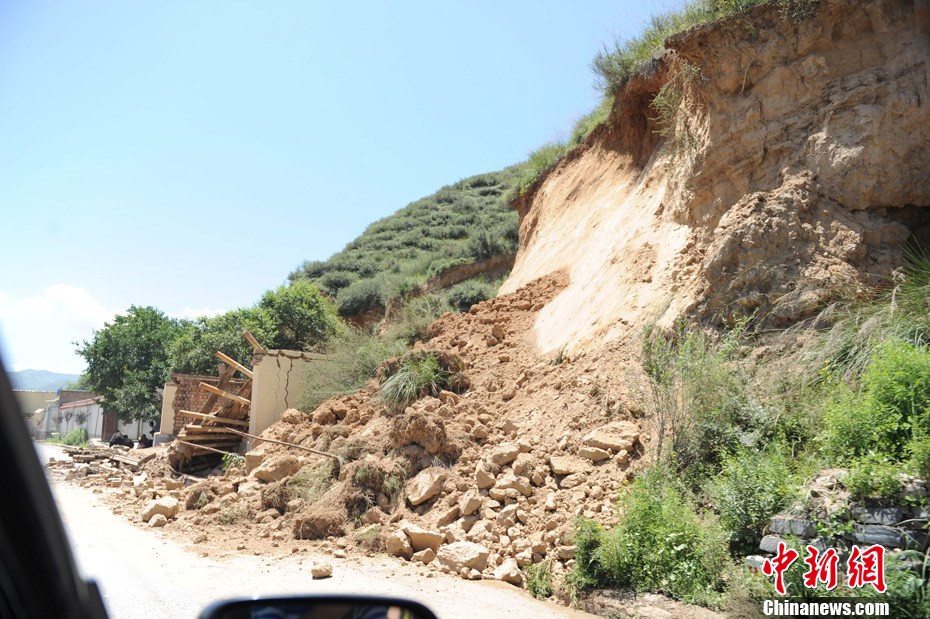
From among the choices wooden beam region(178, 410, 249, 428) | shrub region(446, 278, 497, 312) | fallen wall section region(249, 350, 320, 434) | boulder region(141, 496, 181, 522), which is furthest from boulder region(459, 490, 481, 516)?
shrub region(446, 278, 497, 312)

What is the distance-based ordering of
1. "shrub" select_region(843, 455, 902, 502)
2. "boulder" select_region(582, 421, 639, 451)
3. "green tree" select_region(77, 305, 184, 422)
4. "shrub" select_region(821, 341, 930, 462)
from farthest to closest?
"green tree" select_region(77, 305, 184, 422)
"boulder" select_region(582, 421, 639, 451)
"shrub" select_region(821, 341, 930, 462)
"shrub" select_region(843, 455, 902, 502)

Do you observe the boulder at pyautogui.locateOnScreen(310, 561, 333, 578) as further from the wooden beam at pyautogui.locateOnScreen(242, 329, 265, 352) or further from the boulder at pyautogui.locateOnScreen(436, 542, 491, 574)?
the wooden beam at pyautogui.locateOnScreen(242, 329, 265, 352)

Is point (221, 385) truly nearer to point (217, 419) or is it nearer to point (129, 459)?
point (217, 419)

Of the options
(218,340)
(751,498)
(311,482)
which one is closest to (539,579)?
(751,498)

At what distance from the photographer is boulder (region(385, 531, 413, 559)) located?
9.03m

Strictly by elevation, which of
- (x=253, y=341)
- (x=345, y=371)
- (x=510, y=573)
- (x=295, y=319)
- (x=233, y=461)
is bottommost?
(x=510, y=573)

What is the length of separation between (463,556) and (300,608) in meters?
6.68

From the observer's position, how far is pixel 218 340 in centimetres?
2838

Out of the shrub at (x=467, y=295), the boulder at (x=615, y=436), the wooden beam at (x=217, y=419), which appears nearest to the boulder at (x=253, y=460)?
the wooden beam at (x=217, y=419)

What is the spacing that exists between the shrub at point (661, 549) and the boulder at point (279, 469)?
20.8 ft

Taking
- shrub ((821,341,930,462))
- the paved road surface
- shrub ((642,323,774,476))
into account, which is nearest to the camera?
shrub ((821,341,930,462))

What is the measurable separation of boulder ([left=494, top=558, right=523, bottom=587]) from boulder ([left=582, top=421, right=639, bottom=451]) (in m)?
1.91

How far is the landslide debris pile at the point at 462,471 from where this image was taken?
28.1 ft

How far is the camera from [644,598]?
6.52 metres
